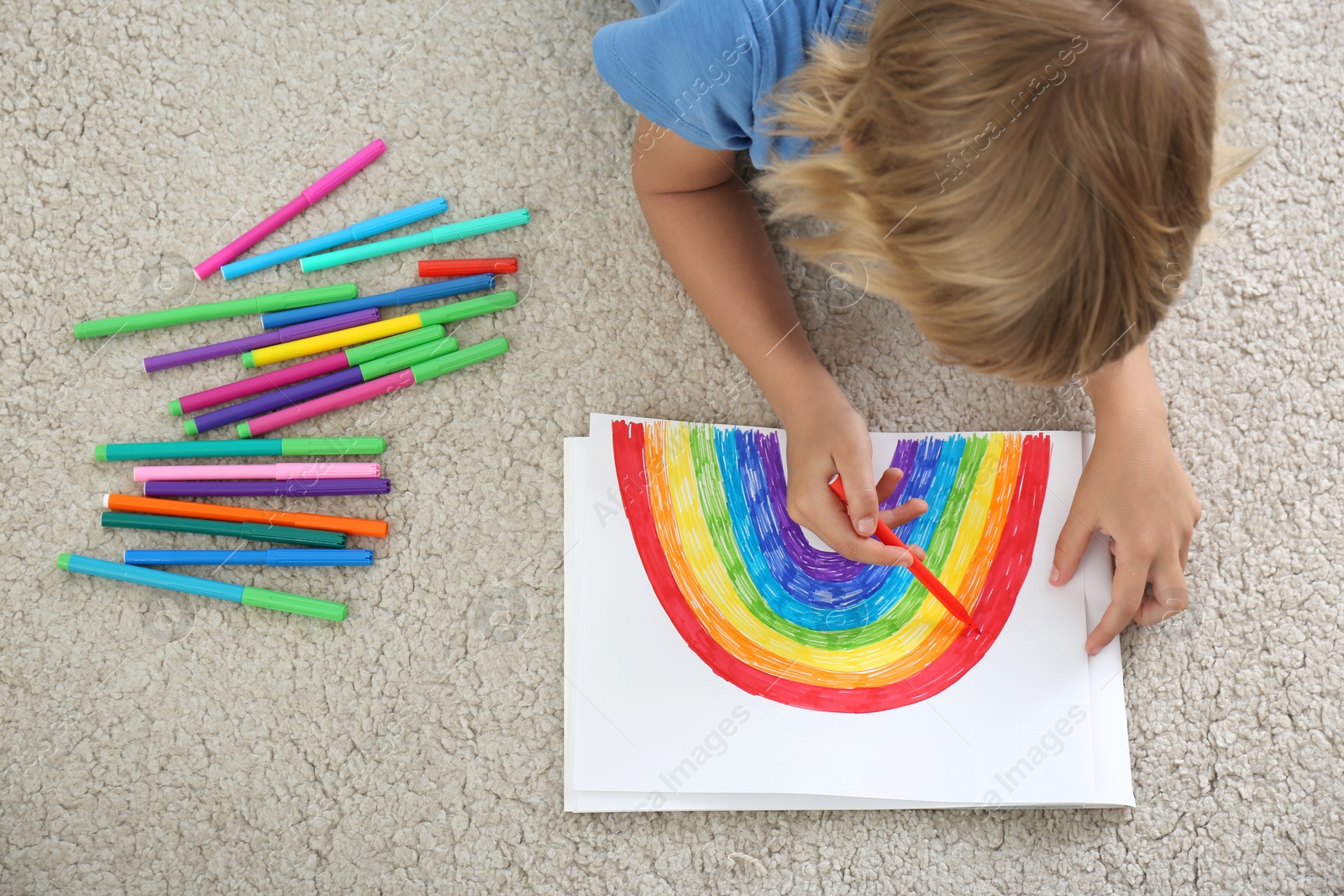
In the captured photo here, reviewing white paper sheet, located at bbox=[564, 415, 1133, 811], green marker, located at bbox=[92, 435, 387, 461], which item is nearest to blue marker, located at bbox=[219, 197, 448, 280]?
green marker, located at bbox=[92, 435, 387, 461]

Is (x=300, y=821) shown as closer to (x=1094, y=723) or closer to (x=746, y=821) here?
(x=746, y=821)

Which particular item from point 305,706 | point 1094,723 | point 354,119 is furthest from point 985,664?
point 354,119

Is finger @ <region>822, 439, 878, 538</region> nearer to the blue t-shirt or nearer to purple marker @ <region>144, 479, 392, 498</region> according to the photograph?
the blue t-shirt

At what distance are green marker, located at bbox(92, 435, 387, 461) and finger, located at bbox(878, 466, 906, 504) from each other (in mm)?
319

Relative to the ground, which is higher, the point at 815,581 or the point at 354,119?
the point at 354,119

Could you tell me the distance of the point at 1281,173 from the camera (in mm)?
634

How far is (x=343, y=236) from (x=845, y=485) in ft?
1.22

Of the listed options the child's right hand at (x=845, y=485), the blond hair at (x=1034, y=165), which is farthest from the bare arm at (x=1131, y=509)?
the blond hair at (x=1034, y=165)

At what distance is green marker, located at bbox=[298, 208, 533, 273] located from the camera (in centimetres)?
62

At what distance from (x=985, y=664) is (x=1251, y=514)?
21cm

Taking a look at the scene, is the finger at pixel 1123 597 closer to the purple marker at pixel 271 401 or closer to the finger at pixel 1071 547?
the finger at pixel 1071 547

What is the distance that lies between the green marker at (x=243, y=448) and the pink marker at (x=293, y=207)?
12 centimetres

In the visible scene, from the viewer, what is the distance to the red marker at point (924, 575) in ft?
1.81

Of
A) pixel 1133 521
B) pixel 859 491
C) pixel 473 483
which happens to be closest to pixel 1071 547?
pixel 1133 521
